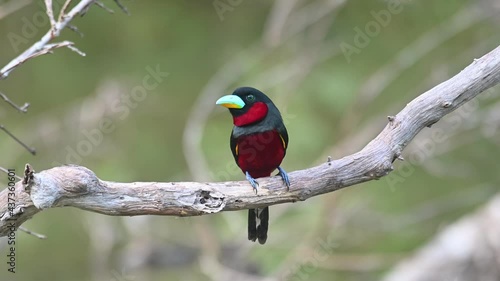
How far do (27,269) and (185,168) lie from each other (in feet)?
5.17

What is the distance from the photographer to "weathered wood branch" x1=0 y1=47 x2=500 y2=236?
2.02 meters

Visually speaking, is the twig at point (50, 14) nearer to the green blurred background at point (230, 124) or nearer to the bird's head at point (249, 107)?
the bird's head at point (249, 107)

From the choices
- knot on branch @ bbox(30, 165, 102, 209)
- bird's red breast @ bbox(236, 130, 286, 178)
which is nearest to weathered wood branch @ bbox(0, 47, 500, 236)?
knot on branch @ bbox(30, 165, 102, 209)

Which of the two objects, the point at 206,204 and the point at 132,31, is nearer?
the point at 206,204

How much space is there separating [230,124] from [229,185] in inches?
156

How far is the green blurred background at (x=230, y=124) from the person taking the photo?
5375 mm

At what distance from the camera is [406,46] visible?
21.5 ft

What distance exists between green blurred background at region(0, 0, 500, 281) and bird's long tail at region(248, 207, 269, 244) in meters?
1.92

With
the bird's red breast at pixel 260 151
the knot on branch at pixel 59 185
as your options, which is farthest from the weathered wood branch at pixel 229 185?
the bird's red breast at pixel 260 151

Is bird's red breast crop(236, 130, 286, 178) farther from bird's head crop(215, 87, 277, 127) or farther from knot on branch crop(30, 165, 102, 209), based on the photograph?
knot on branch crop(30, 165, 102, 209)

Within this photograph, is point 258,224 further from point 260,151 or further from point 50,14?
point 50,14

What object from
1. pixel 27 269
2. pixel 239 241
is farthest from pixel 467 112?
pixel 27 269

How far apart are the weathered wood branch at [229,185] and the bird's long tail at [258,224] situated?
50 cm

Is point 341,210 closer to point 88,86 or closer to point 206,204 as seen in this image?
point 88,86
